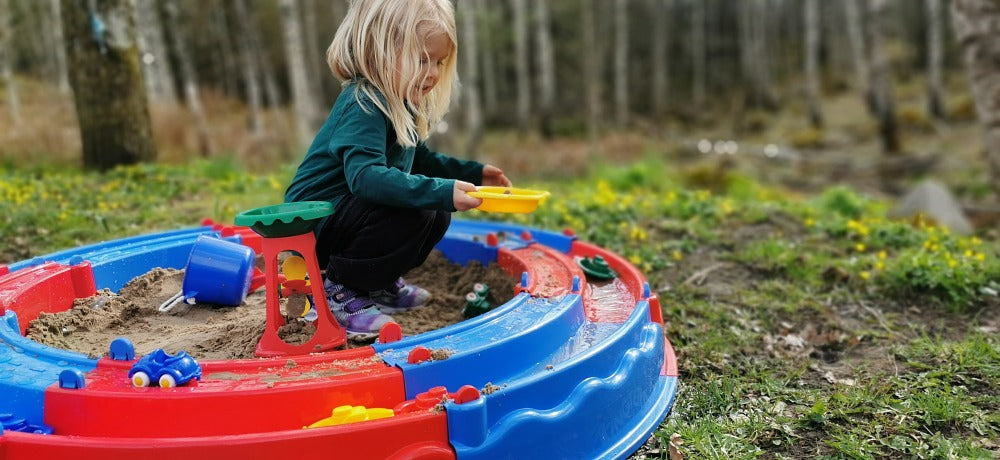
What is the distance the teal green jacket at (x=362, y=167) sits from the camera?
2.34 m

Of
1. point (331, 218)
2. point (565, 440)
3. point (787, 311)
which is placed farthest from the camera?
point (787, 311)

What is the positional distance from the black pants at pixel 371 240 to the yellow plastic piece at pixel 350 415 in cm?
86

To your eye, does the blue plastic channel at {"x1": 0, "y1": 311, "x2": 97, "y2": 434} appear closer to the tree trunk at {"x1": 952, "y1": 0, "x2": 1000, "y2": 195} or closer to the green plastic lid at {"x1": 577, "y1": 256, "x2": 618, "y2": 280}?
the green plastic lid at {"x1": 577, "y1": 256, "x2": 618, "y2": 280}

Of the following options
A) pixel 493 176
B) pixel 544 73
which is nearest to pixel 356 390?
pixel 493 176

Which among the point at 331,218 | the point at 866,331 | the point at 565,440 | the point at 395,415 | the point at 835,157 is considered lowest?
the point at 835,157

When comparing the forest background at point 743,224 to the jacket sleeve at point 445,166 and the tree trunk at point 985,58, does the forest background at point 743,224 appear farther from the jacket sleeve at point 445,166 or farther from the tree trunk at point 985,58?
the jacket sleeve at point 445,166

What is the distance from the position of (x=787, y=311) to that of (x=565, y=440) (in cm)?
207

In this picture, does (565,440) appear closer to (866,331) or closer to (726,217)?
(866,331)

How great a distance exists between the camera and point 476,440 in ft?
6.23

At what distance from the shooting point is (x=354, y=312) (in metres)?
2.72

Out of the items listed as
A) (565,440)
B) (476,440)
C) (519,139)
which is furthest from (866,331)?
(519,139)

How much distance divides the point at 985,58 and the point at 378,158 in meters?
6.18

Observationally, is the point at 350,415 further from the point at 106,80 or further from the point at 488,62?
the point at 488,62

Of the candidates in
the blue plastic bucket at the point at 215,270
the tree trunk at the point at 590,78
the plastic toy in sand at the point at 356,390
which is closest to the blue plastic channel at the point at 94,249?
the plastic toy in sand at the point at 356,390
